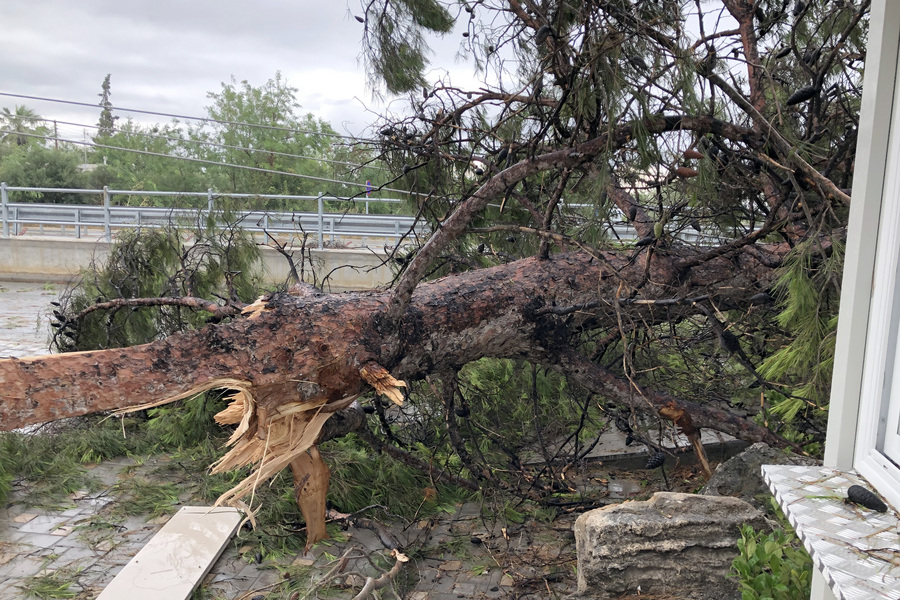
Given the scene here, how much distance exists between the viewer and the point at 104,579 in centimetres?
344

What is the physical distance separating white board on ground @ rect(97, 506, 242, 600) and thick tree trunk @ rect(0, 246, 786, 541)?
0.66 meters

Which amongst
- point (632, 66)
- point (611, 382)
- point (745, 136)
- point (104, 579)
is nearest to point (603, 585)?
point (611, 382)

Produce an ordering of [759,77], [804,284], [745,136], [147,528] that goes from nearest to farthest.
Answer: [804,284] < [745,136] < [759,77] < [147,528]

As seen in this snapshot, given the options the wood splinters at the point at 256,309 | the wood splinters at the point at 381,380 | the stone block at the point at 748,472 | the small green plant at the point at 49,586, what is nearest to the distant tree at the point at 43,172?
the small green plant at the point at 49,586

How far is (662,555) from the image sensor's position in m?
2.85

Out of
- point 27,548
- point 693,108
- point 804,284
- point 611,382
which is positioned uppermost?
point 693,108

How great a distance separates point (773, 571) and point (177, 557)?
121 inches

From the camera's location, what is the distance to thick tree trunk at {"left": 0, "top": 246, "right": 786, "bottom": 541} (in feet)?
8.06

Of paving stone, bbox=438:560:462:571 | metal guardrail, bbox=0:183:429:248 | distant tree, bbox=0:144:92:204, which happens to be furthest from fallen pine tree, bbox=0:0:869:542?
distant tree, bbox=0:144:92:204

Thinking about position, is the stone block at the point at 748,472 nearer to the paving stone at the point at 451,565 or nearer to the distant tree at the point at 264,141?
the paving stone at the point at 451,565

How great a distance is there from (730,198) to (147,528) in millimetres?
4324

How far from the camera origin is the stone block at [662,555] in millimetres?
2836

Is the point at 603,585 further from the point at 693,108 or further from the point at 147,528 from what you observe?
the point at 147,528

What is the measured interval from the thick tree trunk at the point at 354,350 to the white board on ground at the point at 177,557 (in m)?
0.66
